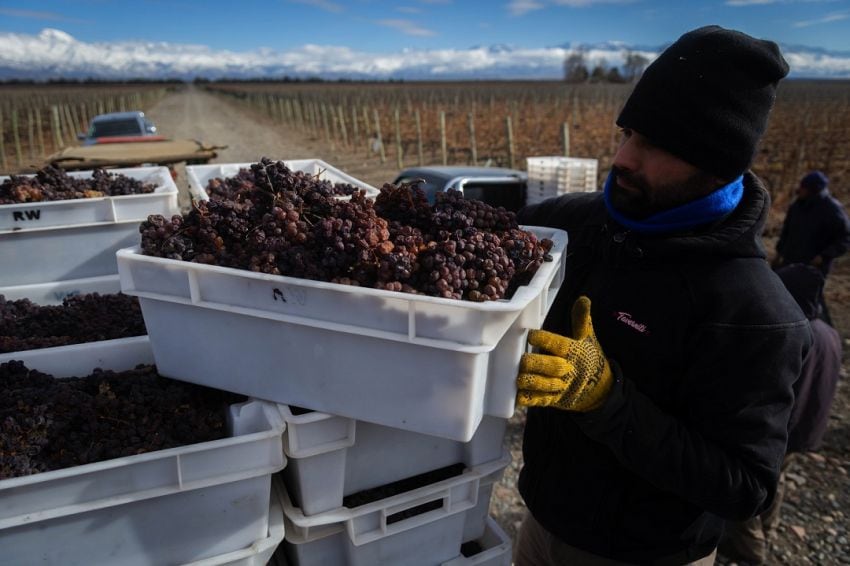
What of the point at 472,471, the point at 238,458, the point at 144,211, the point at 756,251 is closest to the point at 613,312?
the point at 756,251

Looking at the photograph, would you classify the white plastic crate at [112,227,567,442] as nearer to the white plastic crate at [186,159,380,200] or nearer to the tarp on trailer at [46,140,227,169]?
the white plastic crate at [186,159,380,200]

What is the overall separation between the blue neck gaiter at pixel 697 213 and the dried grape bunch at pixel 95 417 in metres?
1.55

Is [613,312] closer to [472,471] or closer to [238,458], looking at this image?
[472,471]

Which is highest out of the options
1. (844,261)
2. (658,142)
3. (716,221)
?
(658,142)

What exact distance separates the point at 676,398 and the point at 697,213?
63 centimetres

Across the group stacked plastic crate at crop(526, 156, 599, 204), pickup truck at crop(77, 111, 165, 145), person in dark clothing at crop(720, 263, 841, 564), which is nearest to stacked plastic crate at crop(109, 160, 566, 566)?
person in dark clothing at crop(720, 263, 841, 564)

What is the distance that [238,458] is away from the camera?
1.56m

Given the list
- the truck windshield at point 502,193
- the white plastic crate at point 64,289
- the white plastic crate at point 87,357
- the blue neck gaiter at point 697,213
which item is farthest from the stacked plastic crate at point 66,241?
the truck windshield at point 502,193

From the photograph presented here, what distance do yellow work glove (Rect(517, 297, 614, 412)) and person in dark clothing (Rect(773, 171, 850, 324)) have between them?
6071 millimetres

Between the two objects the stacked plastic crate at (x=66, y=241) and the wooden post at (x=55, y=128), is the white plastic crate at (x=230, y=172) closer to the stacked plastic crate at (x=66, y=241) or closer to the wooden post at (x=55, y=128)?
the stacked plastic crate at (x=66, y=241)

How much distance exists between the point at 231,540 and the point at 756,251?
193 cm

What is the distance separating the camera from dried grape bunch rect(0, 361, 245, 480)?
1583mm

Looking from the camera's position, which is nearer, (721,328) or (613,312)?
(721,328)

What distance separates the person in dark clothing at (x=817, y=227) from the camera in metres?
6.22
